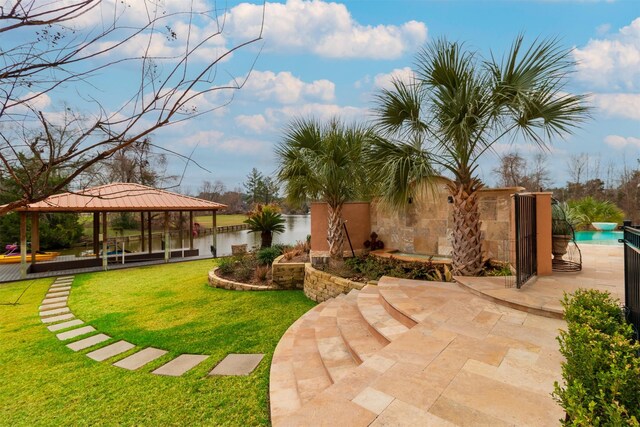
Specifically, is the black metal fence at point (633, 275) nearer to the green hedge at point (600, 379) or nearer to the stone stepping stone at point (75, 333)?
the green hedge at point (600, 379)

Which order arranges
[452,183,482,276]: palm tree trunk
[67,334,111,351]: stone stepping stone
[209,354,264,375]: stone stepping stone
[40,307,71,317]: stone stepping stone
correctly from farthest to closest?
[40,307,71,317]: stone stepping stone → [452,183,482,276]: palm tree trunk → [67,334,111,351]: stone stepping stone → [209,354,264,375]: stone stepping stone

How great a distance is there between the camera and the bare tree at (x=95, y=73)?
138cm

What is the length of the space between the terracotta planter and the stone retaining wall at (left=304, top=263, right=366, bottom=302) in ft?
12.3

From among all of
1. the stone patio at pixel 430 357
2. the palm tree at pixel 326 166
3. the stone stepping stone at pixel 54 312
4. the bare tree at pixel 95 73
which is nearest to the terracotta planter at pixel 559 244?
the stone patio at pixel 430 357

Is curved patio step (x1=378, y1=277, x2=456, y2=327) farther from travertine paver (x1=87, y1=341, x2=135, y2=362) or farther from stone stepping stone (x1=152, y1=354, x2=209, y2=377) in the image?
travertine paver (x1=87, y1=341, x2=135, y2=362)

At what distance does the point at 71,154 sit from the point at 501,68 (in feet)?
18.4

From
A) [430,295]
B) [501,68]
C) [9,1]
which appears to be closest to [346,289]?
[430,295]

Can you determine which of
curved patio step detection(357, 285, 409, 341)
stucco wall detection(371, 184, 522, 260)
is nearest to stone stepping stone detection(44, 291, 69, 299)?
curved patio step detection(357, 285, 409, 341)

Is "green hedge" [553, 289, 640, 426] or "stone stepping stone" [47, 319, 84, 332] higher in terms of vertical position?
"green hedge" [553, 289, 640, 426]

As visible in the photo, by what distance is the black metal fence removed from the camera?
7.59 ft

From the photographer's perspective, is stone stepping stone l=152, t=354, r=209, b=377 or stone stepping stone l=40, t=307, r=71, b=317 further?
stone stepping stone l=40, t=307, r=71, b=317

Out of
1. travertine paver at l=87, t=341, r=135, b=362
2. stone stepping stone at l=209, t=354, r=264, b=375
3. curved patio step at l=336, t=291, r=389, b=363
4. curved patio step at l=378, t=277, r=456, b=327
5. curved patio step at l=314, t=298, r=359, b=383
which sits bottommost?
travertine paver at l=87, t=341, r=135, b=362

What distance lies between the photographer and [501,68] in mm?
4641

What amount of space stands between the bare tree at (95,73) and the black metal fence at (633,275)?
3283 mm
